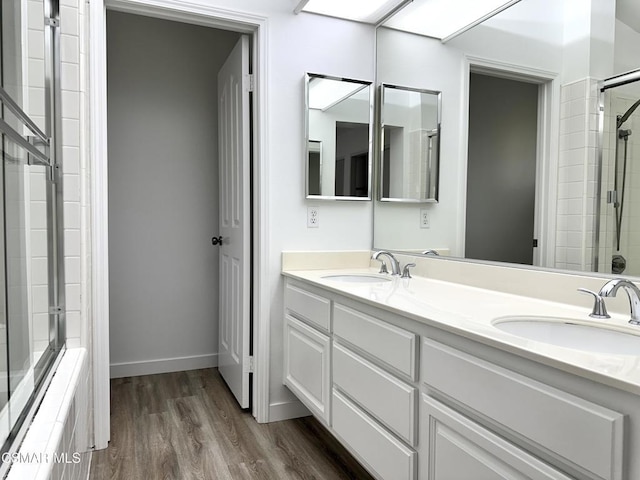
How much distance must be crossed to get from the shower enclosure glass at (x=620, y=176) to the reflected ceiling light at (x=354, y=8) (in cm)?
133

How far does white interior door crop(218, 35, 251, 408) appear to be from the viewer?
2.46 metres

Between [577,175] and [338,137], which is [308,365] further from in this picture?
[577,175]

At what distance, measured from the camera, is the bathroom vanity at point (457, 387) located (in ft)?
2.61

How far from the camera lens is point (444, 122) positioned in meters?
2.14

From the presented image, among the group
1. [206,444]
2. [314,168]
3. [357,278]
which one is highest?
[314,168]

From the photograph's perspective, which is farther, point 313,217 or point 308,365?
point 313,217

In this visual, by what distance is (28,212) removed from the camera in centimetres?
124

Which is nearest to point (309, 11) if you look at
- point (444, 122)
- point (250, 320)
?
point (444, 122)

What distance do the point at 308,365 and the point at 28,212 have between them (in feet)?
4.25

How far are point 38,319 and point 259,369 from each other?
4.11 feet

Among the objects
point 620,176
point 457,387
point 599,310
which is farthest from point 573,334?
point 620,176

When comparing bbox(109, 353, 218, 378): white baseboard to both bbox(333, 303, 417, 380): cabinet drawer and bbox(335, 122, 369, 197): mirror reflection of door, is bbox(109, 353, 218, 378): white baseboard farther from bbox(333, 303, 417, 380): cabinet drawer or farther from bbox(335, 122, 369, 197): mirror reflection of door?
bbox(333, 303, 417, 380): cabinet drawer

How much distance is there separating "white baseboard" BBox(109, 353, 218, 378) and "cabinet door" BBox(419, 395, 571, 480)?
228cm

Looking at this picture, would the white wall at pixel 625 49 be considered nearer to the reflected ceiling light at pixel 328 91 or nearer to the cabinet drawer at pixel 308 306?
the cabinet drawer at pixel 308 306
